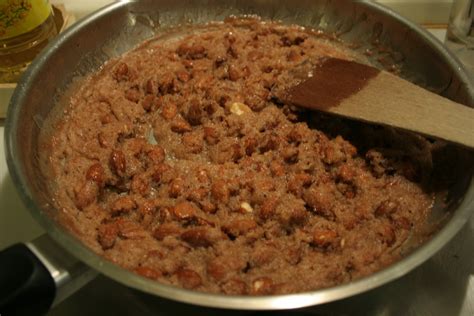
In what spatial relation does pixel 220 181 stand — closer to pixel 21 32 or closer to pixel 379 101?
pixel 379 101

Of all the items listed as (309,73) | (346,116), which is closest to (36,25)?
(309,73)

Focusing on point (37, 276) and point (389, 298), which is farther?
point (389, 298)

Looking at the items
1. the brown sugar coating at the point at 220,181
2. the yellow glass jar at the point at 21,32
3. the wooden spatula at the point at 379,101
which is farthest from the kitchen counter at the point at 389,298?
the yellow glass jar at the point at 21,32

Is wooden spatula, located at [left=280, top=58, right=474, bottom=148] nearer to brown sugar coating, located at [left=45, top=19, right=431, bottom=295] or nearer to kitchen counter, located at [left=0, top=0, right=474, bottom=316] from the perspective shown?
brown sugar coating, located at [left=45, top=19, right=431, bottom=295]

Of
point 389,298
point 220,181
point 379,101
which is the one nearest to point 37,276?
point 220,181

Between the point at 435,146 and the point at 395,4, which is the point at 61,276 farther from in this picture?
the point at 395,4
